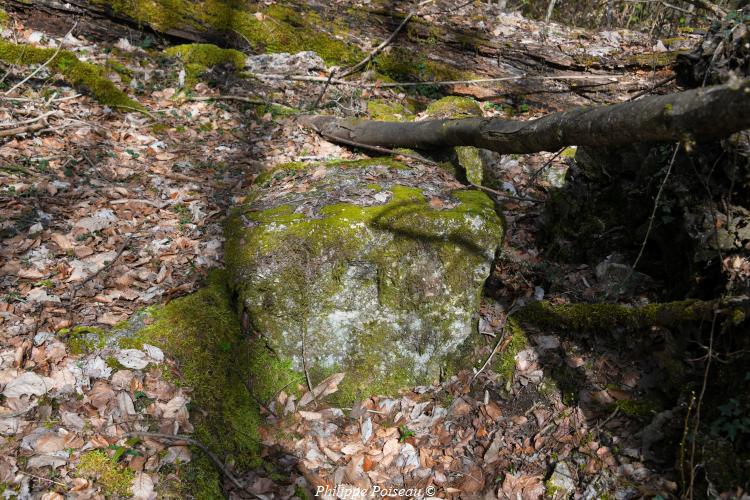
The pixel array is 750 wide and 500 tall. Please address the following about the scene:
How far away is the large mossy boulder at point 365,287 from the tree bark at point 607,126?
0.85 metres

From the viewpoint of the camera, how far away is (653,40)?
23.9ft

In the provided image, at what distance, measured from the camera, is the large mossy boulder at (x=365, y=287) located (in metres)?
3.89

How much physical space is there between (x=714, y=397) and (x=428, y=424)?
6.72 ft

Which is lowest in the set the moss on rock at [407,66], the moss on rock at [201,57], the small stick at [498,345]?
the small stick at [498,345]

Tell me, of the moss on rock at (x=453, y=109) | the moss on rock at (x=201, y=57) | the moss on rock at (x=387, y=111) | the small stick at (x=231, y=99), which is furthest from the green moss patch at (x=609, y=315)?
the moss on rock at (x=201, y=57)

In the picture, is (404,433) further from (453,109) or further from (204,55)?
(204,55)

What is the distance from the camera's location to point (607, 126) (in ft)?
10.1

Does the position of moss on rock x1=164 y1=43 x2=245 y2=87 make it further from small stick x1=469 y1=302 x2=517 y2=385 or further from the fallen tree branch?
the fallen tree branch

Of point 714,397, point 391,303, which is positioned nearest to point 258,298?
point 391,303

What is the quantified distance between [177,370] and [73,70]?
16.8 ft

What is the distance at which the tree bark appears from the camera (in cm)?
237

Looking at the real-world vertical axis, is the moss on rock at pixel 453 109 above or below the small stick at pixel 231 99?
above

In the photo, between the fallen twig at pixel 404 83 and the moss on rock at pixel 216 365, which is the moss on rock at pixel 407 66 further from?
the moss on rock at pixel 216 365

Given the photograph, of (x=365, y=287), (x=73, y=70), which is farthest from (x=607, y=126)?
(x=73, y=70)
